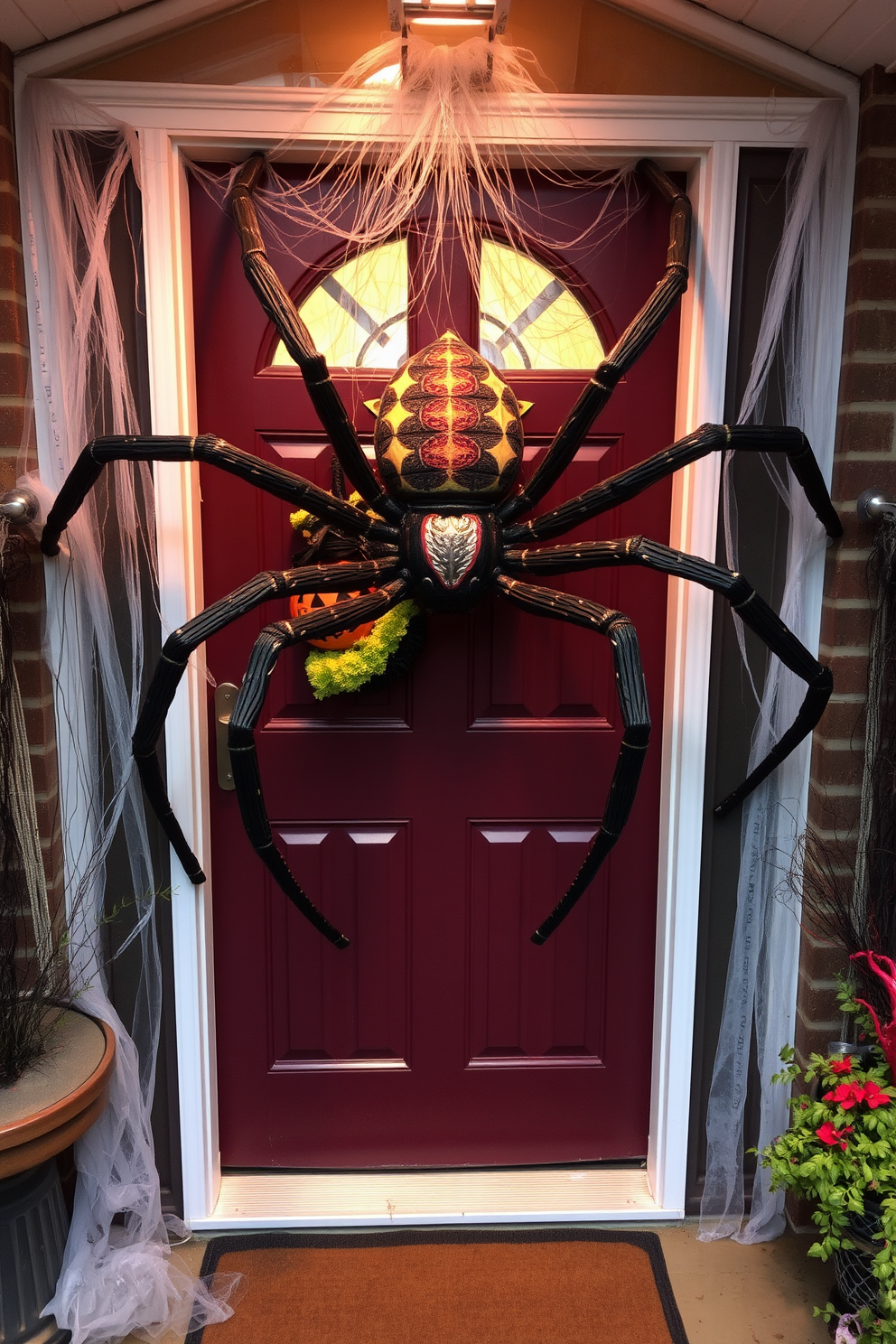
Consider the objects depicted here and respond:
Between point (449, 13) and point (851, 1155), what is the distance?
206cm

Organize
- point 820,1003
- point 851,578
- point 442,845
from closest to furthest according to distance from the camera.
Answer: point 851,578 < point 820,1003 < point 442,845

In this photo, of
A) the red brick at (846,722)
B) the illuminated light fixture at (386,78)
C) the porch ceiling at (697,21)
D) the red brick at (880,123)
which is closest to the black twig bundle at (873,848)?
the red brick at (846,722)

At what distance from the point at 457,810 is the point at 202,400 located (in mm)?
1013

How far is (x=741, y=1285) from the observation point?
1751 millimetres

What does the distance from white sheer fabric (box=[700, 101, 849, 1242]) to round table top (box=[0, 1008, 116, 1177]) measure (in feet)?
4.10

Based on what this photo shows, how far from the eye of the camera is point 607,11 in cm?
162

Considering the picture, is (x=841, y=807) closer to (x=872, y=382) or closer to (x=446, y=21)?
(x=872, y=382)

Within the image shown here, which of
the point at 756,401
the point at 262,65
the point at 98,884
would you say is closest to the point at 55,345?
the point at 262,65

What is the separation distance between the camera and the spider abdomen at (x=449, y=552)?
1.51m

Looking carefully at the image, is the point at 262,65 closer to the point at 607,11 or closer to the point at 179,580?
the point at 607,11

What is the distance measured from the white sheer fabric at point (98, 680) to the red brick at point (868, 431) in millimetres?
1364

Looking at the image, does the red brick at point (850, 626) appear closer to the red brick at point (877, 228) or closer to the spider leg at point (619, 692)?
the spider leg at point (619, 692)

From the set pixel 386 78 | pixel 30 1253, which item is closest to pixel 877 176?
pixel 386 78

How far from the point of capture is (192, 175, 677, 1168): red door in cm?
178
